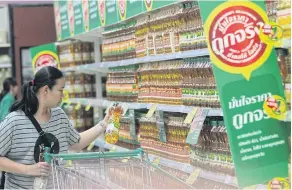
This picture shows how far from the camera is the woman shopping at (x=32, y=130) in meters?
4.07

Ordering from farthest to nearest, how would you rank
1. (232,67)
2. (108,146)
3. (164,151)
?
(108,146)
(164,151)
(232,67)

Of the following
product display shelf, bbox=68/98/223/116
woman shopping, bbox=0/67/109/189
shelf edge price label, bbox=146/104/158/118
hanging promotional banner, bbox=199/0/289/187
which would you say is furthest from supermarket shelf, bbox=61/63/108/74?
hanging promotional banner, bbox=199/0/289/187

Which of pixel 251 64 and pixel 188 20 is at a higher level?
pixel 188 20

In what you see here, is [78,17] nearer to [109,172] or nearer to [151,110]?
[151,110]

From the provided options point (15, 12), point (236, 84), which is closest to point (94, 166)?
point (236, 84)

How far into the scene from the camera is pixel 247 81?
334cm

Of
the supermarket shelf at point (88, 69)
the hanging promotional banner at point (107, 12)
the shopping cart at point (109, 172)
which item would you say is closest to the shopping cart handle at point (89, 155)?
the shopping cart at point (109, 172)

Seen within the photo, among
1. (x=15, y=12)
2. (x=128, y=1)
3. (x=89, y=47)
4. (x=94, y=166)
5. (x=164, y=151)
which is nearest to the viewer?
(x=94, y=166)

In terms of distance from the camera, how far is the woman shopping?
4.07 m

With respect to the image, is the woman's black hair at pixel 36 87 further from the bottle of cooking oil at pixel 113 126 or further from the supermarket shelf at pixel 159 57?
the supermarket shelf at pixel 159 57

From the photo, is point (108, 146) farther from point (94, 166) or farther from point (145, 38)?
point (94, 166)

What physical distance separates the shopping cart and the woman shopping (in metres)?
0.21

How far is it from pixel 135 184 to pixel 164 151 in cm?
142

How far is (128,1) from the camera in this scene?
233 inches
